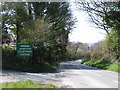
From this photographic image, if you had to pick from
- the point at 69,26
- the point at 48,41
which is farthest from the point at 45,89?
the point at 69,26

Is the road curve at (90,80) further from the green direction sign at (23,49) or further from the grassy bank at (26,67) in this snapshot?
the green direction sign at (23,49)

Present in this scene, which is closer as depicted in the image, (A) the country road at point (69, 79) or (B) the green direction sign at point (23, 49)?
(A) the country road at point (69, 79)

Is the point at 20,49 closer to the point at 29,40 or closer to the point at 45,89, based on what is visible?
the point at 29,40

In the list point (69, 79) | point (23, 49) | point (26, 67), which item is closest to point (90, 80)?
point (69, 79)

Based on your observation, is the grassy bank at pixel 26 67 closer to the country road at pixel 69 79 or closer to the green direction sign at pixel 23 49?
the green direction sign at pixel 23 49

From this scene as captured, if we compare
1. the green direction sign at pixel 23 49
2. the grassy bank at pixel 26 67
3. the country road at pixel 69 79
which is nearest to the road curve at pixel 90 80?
the country road at pixel 69 79

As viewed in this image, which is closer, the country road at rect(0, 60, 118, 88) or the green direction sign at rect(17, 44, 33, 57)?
the country road at rect(0, 60, 118, 88)

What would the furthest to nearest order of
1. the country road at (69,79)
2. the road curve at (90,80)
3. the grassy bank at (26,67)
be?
the grassy bank at (26,67) → the country road at (69,79) → the road curve at (90,80)

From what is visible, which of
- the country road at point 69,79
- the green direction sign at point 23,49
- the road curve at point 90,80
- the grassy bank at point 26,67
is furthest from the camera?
the grassy bank at point 26,67

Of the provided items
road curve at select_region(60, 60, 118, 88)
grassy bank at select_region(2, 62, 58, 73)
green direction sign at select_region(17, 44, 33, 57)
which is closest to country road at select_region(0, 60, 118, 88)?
road curve at select_region(60, 60, 118, 88)

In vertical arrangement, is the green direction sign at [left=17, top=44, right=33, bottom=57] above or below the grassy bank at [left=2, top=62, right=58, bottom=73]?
above

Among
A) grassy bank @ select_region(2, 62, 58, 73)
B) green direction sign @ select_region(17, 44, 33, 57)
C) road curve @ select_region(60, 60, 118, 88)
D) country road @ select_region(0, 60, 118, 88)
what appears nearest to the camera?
road curve @ select_region(60, 60, 118, 88)

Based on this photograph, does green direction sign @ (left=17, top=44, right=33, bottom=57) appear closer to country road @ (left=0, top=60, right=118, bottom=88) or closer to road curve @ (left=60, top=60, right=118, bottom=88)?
country road @ (left=0, top=60, right=118, bottom=88)

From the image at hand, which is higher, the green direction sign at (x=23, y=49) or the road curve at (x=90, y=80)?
the green direction sign at (x=23, y=49)
